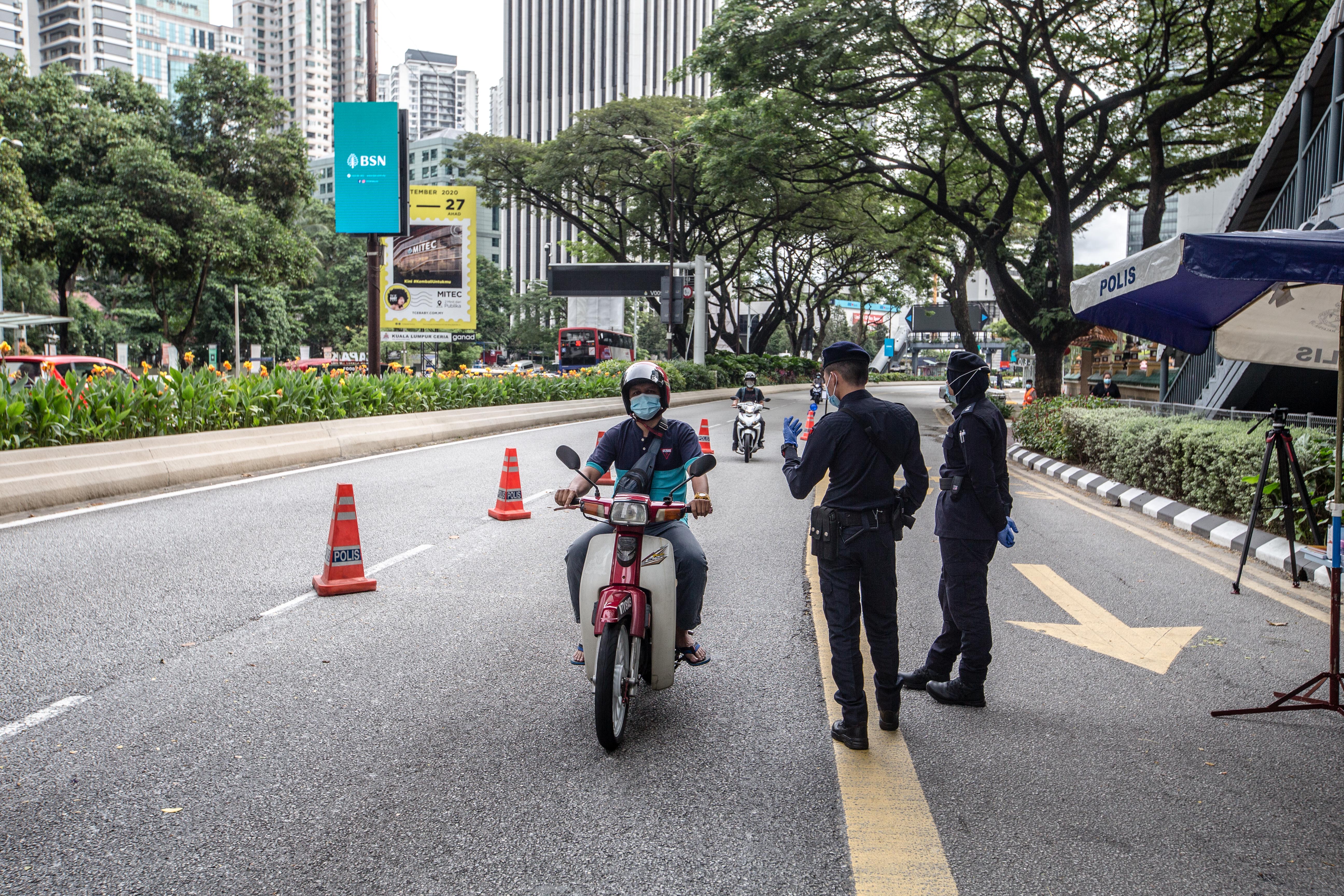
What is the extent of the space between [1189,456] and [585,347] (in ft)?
144

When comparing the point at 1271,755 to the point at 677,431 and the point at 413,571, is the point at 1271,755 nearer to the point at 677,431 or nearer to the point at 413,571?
the point at 677,431

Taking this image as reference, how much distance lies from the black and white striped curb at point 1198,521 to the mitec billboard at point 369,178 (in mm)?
12864

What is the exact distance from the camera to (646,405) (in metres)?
4.63

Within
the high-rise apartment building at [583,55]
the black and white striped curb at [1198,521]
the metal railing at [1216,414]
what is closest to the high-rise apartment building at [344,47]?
the high-rise apartment building at [583,55]

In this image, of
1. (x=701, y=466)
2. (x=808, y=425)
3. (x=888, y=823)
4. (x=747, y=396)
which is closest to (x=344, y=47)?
(x=808, y=425)

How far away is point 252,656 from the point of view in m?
5.29

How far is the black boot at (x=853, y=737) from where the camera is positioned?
4.10 metres

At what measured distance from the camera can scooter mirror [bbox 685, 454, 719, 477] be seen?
433 cm

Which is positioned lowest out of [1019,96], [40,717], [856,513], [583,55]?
[40,717]

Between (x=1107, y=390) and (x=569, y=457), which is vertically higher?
(x=569, y=457)

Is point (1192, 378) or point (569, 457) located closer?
point (569, 457)

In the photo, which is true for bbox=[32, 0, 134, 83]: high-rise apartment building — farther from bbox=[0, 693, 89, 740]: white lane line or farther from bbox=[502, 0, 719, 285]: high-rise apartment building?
bbox=[0, 693, 89, 740]: white lane line

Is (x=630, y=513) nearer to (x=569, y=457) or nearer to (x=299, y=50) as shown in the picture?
(x=569, y=457)

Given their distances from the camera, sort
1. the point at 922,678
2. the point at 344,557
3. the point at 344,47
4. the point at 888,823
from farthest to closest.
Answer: the point at 344,47, the point at 344,557, the point at 922,678, the point at 888,823
